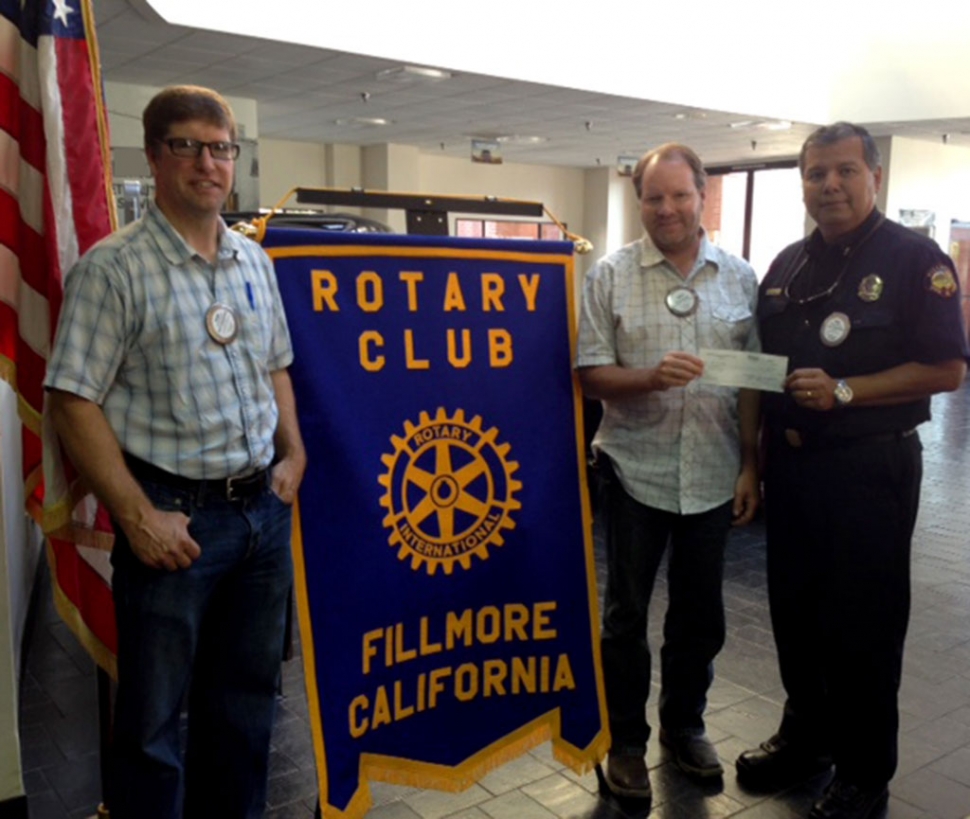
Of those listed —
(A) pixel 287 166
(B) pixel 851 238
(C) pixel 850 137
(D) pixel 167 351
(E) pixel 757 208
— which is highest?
(A) pixel 287 166

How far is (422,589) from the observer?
2.14 metres

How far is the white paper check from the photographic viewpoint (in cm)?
215

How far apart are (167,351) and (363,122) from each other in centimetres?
1051

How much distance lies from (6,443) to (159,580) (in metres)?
1.87

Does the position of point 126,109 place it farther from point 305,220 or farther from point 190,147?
point 190,147

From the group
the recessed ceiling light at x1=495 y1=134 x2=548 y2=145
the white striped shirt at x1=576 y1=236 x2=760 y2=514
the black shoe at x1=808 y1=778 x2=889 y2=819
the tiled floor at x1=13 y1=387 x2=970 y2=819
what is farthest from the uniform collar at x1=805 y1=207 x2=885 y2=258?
the recessed ceiling light at x1=495 y1=134 x2=548 y2=145

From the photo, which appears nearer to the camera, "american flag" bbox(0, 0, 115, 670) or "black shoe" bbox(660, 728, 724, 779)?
"american flag" bbox(0, 0, 115, 670)

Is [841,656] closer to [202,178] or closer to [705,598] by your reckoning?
[705,598]

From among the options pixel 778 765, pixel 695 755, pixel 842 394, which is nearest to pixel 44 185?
pixel 842 394

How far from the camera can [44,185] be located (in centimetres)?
183

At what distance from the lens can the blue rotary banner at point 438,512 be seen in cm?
200

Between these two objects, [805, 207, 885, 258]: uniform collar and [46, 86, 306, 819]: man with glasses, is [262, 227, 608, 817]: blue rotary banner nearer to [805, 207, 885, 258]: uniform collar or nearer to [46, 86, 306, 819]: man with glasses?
[46, 86, 306, 819]: man with glasses

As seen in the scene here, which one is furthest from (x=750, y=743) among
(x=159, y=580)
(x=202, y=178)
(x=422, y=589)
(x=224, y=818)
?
(x=202, y=178)

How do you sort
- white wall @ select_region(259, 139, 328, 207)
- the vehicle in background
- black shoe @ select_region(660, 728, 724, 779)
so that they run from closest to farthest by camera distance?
black shoe @ select_region(660, 728, 724, 779), the vehicle in background, white wall @ select_region(259, 139, 328, 207)
